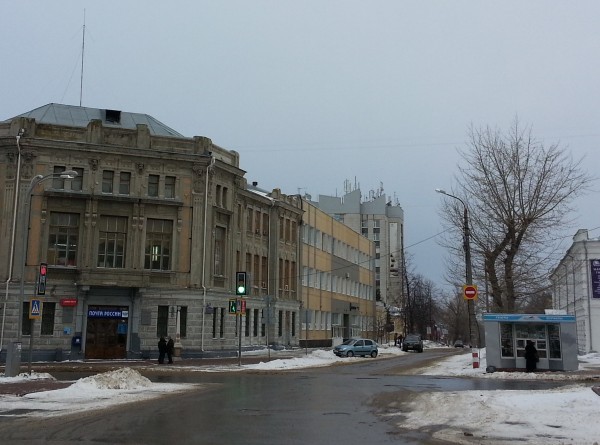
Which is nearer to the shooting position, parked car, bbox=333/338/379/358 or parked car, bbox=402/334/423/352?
parked car, bbox=333/338/379/358

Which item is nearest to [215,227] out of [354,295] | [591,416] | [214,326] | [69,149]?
[214,326]

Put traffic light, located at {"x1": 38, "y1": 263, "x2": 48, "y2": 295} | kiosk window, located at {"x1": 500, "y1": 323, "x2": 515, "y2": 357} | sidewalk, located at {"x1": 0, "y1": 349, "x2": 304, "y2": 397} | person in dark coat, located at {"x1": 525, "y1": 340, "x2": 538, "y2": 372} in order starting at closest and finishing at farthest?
sidewalk, located at {"x1": 0, "y1": 349, "x2": 304, "y2": 397}
traffic light, located at {"x1": 38, "y1": 263, "x2": 48, "y2": 295}
person in dark coat, located at {"x1": 525, "y1": 340, "x2": 538, "y2": 372}
kiosk window, located at {"x1": 500, "y1": 323, "x2": 515, "y2": 357}

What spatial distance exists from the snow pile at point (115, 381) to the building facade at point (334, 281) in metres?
34.8

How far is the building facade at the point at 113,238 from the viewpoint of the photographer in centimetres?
3828

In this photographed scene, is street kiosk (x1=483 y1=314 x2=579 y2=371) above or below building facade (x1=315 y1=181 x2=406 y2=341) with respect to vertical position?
below

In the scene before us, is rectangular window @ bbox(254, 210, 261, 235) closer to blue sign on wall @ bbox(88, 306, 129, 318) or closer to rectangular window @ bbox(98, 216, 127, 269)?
rectangular window @ bbox(98, 216, 127, 269)

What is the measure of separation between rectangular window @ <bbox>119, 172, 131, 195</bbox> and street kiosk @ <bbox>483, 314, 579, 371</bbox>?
23698 mm

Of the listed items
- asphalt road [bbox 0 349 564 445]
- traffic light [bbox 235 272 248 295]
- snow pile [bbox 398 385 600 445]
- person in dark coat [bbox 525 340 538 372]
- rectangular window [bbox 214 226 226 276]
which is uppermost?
rectangular window [bbox 214 226 226 276]

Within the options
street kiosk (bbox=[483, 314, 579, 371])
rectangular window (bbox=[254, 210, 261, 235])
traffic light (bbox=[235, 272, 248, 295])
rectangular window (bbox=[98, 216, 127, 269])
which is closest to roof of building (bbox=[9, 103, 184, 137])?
rectangular window (bbox=[98, 216, 127, 269])

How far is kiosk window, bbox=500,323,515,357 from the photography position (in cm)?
2831

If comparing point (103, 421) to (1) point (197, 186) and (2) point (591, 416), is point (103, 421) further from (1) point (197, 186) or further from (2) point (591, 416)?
(1) point (197, 186)

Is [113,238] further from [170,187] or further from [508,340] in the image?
[508,340]

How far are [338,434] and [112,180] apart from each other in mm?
31962

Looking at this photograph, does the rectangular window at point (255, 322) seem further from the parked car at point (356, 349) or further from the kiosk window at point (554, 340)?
the kiosk window at point (554, 340)
